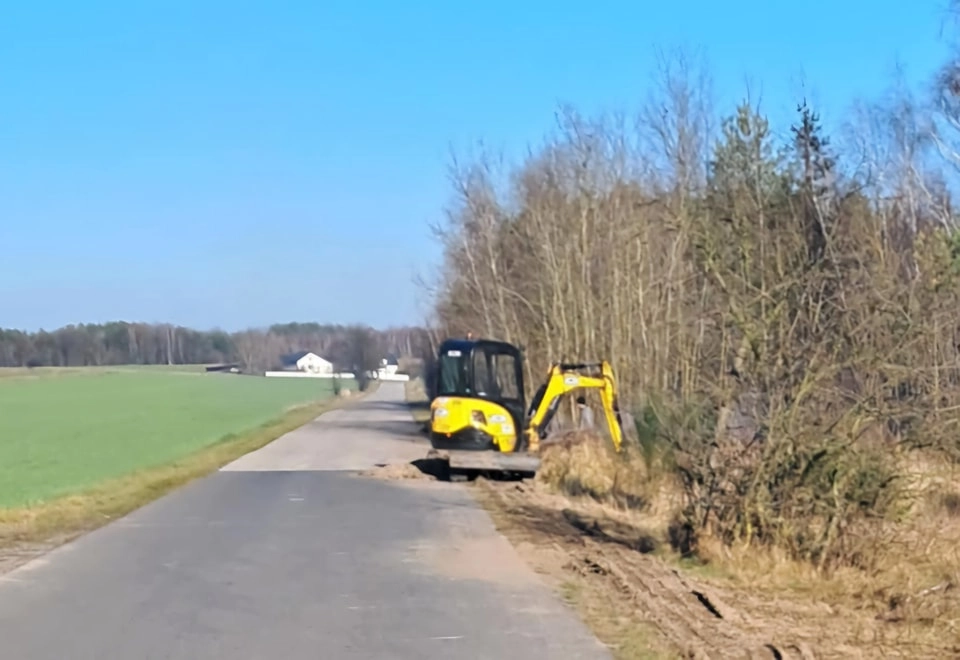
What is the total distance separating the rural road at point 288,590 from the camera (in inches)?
354

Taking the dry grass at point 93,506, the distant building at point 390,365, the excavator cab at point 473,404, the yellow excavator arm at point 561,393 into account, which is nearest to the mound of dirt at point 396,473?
the excavator cab at point 473,404

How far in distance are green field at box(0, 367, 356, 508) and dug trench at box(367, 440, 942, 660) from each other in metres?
10.9

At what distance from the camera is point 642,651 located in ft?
28.8

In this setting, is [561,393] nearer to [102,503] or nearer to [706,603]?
[102,503]

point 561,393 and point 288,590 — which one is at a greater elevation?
point 561,393

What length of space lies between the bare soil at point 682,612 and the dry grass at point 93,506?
18.9 ft

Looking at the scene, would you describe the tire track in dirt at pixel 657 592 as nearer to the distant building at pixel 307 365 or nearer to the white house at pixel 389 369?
the white house at pixel 389 369

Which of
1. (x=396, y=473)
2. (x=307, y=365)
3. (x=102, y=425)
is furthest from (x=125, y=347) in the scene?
(x=396, y=473)

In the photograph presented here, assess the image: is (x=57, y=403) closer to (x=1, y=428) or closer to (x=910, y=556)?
(x=1, y=428)

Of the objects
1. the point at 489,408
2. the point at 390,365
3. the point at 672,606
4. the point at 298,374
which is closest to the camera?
the point at 672,606

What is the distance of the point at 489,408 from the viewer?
24.5 metres

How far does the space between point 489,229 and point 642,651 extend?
37.1 m

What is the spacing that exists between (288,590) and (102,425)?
43.1 m

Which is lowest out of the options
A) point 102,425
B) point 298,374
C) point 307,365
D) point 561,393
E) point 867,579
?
point 867,579
